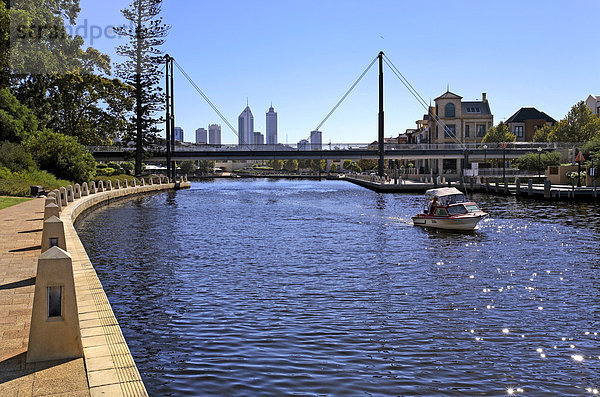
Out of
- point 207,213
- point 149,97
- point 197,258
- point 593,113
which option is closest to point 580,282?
point 197,258

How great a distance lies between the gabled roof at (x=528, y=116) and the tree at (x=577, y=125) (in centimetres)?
2507

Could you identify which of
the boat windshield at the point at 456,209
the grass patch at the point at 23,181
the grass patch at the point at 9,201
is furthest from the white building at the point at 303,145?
the boat windshield at the point at 456,209

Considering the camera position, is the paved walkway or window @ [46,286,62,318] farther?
window @ [46,286,62,318]

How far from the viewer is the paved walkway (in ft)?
22.3

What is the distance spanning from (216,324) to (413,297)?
533 centimetres

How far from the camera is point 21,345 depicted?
324 inches

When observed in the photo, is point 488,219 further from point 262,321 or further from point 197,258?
point 262,321

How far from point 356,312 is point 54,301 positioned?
7230 mm

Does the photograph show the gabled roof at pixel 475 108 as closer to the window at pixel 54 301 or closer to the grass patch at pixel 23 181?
the grass patch at pixel 23 181

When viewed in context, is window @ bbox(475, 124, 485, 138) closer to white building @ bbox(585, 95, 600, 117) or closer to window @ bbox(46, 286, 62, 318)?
white building @ bbox(585, 95, 600, 117)

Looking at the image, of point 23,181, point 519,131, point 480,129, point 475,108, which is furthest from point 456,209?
point 519,131

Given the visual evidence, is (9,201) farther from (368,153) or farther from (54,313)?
(368,153)

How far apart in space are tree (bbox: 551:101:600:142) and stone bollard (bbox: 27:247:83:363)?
96.4 metres

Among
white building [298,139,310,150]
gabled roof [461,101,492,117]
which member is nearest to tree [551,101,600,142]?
gabled roof [461,101,492,117]
